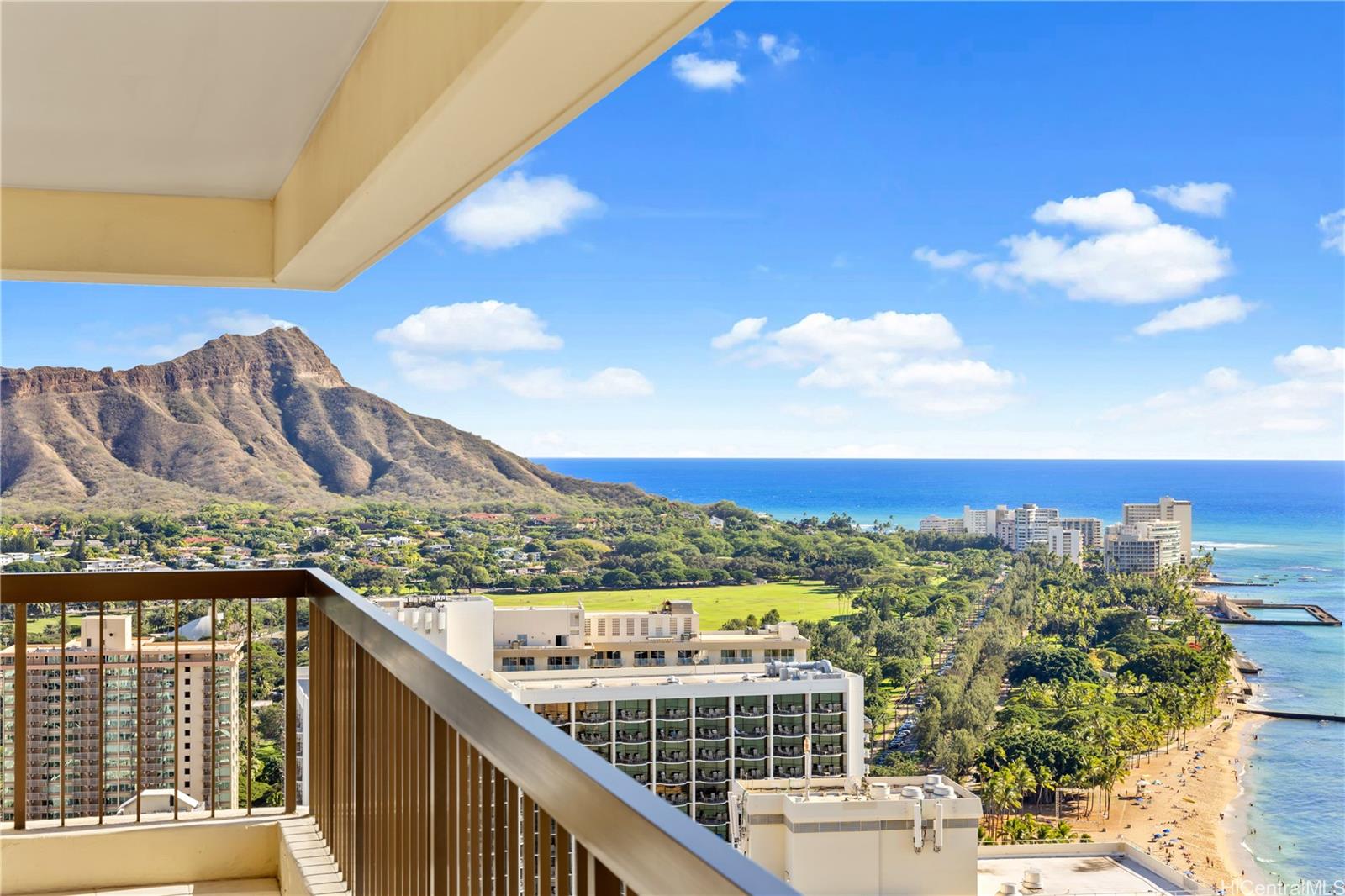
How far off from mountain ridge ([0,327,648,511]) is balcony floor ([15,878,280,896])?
15.0 m

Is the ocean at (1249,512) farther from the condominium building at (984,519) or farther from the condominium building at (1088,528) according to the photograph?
the condominium building at (1088,528)

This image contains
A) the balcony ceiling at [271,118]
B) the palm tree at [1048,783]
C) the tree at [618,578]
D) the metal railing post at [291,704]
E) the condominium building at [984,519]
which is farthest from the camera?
the condominium building at [984,519]

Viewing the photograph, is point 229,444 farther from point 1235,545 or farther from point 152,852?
point 1235,545

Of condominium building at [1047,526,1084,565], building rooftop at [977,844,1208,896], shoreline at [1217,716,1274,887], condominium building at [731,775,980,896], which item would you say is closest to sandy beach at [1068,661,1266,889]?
shoreline at [1217,716,1274,887]

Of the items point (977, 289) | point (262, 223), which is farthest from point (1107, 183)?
point (262, 223)

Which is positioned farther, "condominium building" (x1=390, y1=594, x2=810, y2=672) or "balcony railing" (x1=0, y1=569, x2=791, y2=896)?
"condominium building" (x1=390, y1=594, x2=810, y2=672)

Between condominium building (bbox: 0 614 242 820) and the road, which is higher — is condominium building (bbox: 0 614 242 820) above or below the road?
above

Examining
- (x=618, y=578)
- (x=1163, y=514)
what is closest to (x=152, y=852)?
(x=618, y=578)

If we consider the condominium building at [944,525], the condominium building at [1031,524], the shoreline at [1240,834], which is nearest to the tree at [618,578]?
the condominium building at [944,525]

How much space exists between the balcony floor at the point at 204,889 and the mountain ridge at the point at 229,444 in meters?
15.0

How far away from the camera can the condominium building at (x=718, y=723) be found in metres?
15.5

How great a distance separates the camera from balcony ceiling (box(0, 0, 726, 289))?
1.78 m

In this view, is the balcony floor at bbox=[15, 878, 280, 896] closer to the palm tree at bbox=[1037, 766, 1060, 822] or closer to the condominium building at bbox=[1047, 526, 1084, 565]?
the palm tree at bbox=[1037, 766, 1060, 822]

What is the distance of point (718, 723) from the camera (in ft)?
54.5
